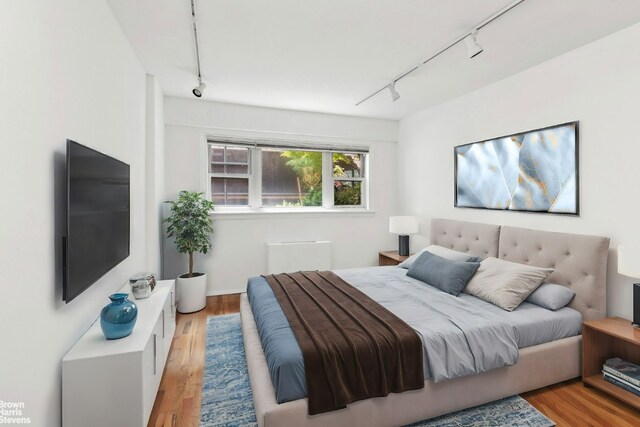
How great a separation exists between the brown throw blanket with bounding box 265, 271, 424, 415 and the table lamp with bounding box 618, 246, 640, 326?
1474mm

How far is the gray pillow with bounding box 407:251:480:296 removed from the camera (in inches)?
112

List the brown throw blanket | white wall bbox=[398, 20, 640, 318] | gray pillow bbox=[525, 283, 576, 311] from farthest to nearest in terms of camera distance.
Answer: gray pillow bbox=[525, 283, 576, 311], white wall bbox=[398, 20, 640, 318], the brown throw blanket

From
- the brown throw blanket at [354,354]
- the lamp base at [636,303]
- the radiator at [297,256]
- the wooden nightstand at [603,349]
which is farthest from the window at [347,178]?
the lamp base at [636,303]

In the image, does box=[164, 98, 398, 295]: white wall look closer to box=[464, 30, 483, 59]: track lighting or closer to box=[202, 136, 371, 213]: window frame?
box=[202, 136, 371, 213]: window frame

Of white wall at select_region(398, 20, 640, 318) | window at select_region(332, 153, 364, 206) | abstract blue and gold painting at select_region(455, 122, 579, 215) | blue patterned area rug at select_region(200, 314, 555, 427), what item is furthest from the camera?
window at select_region(332, 153, 364, 206)

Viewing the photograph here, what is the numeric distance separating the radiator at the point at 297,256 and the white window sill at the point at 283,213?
0.43 m

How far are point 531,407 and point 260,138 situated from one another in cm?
408

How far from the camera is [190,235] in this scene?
374 centimetres

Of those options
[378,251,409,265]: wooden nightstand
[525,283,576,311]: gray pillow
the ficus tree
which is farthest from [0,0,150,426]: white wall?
[378,251,409,265]: wooden nightstand

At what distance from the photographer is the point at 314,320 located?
2.18 metres

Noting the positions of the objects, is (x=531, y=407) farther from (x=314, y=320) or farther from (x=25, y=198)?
(x=25, y=198)

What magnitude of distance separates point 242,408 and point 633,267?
8.85 ft

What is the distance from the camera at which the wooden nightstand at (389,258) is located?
441 centimetres

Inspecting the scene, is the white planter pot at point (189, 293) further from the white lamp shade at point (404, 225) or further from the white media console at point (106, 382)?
the white lamp shade at point (404, 225)
